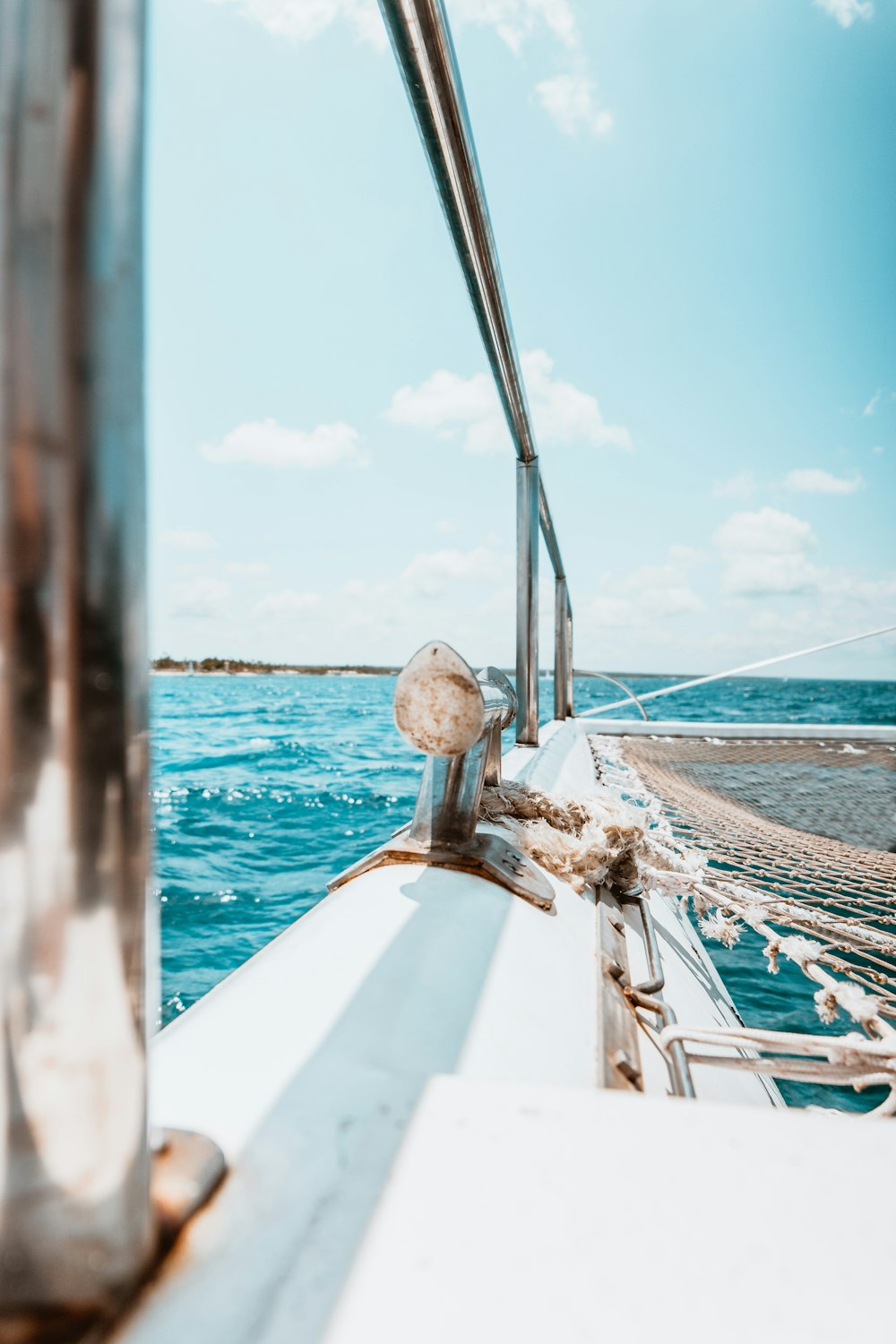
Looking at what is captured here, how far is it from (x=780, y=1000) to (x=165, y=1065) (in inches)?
87.6

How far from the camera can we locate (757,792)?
2.40m

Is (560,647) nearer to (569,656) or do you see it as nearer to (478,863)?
(569,656)

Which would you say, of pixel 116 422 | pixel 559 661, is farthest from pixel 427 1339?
pixel 559 661

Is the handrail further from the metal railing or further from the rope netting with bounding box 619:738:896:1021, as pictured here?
the metal railing

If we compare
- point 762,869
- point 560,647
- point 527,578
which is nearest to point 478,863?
point 762,869

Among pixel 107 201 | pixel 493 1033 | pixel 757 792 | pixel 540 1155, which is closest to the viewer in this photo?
pixel 107 201

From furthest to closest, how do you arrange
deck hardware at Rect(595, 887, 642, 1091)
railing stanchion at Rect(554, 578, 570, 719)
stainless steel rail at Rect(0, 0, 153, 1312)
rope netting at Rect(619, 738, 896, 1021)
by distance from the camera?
1. railing stanchion at Rect(554, 578, 570, 719)
2. rope netting at Rect(619, 738, 896, 1021)
3. deck hardware at Rect(595, 887, 642, 1091)
4. stainless steel rail at Rect(0, 0, 153, 1312)

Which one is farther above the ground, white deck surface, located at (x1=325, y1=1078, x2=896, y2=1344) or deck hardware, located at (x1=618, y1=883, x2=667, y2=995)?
white deck surface, located at (x1=325, y1=1078, x2=896, y2=1344)

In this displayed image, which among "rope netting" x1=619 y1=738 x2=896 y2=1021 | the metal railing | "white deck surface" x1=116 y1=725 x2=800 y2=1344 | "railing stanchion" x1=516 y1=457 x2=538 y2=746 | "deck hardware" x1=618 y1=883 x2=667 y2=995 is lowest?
"rope netting" x1=619 y1=738 x2=896 y2=1021

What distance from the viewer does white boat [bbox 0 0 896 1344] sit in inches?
8.2

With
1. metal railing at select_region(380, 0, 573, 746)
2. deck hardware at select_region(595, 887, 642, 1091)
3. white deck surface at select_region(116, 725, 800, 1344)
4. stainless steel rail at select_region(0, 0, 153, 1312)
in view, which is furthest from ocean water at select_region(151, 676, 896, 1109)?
metal railing at select_region(380, 0, 573, 746)

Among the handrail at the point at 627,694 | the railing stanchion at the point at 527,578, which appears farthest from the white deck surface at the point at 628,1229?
the handrail at the point at 627,694

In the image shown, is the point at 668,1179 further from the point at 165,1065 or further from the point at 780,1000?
the point at 780,1000

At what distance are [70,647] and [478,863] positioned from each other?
25.3 inches
